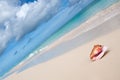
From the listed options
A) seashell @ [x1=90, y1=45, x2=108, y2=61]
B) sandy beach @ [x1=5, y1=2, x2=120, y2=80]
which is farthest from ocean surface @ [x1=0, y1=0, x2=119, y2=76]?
seashell @ [x1=90, y1=45, x2=108, y2=61]

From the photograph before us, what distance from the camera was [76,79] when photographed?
2.50 m

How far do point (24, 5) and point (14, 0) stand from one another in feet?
0.45

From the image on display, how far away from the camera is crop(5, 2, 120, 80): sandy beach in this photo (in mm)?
2348

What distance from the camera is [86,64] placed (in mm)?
2664

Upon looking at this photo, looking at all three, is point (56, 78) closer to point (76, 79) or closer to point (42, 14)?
point (76, 79)

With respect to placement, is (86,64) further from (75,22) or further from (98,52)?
(75,22)

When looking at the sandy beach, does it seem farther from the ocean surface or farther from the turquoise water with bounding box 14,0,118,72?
the turquoise water with bounding box 14,0,118,72

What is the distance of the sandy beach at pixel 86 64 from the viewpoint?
2.35m

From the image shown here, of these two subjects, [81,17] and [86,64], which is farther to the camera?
[81,17]

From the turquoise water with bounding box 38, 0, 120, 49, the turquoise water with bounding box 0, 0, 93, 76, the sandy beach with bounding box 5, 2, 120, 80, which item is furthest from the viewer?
the turquoise water with bounding box 38, 0, 120, 49

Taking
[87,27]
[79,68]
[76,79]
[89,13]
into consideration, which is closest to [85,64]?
[79,68]

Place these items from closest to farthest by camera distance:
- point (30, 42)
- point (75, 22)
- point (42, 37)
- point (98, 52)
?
point (98, 52), point (30, 42), point (42, 37), point (75, 22)

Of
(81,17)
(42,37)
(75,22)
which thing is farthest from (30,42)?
(81,17)

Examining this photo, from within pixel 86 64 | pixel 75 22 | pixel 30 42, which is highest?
pixel 75 22
